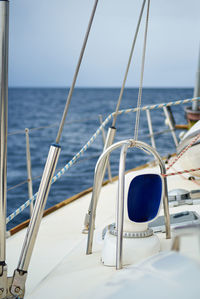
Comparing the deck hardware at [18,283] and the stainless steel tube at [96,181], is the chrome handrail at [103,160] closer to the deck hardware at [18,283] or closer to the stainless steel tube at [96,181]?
the stainless steel tube at [96,181]

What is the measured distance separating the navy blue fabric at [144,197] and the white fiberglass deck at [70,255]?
29 millimetres

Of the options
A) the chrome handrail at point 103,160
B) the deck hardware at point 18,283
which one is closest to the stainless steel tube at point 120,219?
the chrome handrail at point 103,160

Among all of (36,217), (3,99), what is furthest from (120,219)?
(3,99)

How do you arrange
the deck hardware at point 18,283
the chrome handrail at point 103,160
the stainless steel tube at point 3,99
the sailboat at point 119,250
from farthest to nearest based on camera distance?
the chrome handrail at point 103,160, the deck hardware at point 18,283, the stainless steel tube at point 3,99, the sailboat at point 119,250

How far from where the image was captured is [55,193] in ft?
22.1

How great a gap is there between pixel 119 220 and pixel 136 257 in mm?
146

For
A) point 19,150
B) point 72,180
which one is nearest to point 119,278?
point 72,180

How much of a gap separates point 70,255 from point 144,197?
345 millimetres

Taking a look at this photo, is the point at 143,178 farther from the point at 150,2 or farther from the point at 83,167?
the point at 83,167

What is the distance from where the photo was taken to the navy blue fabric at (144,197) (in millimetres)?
1278

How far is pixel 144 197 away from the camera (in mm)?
1302

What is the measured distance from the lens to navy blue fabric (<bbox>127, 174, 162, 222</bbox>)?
1.28 m

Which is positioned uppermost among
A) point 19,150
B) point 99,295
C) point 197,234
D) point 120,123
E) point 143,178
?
point 120,123

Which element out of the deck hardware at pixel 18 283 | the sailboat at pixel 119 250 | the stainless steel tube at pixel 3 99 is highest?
the stainless steel tube at pixel 3 99
